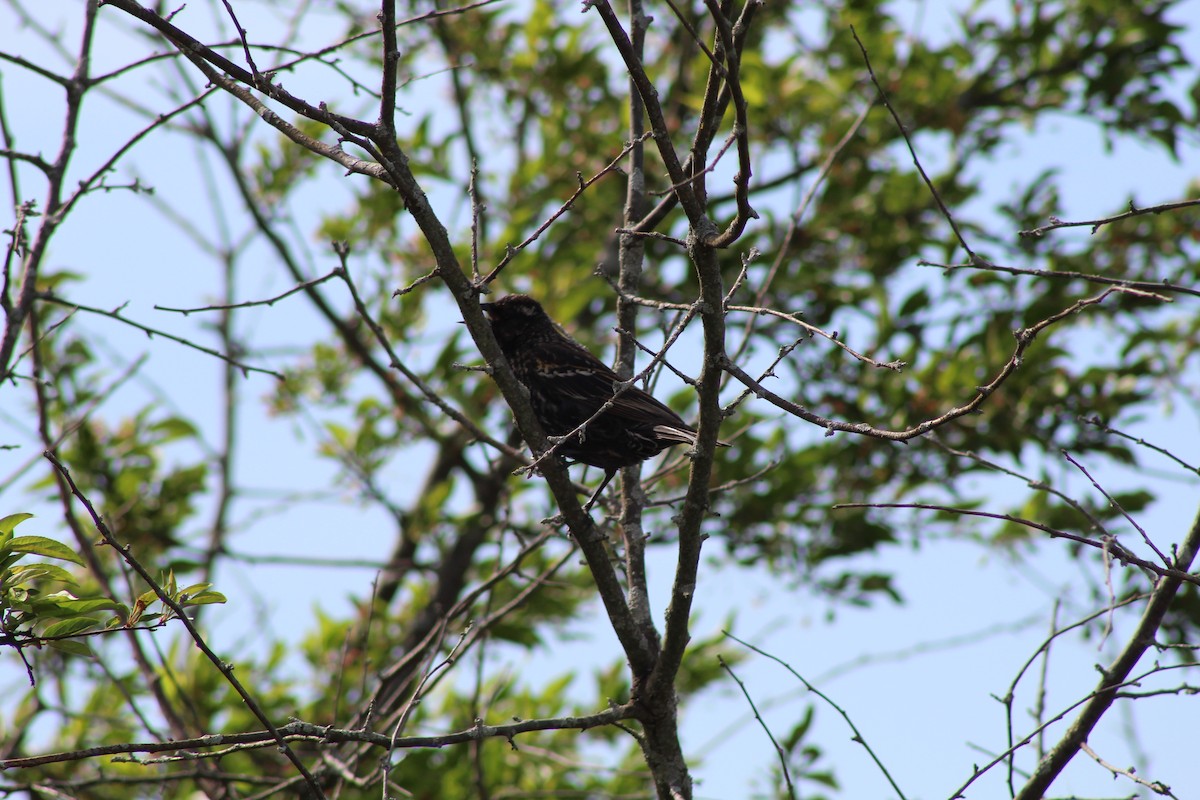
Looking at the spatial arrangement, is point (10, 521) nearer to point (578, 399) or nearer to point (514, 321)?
point (578, 399)

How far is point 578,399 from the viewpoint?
4605 mm

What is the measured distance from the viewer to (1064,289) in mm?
6691

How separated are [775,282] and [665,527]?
81.8 inches

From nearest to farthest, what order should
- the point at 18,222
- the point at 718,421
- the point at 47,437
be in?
1. the point at 718,421
2. the point at 18,222
3. the point at 47,437

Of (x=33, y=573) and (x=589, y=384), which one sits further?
(x=589, y=384)

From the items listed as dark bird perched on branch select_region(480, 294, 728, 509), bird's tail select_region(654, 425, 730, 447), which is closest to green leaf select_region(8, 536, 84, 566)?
dark bird perched on branch select_region(480, 294, 728, 509)

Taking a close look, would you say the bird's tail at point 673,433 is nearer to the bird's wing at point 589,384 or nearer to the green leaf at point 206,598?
the bird's wing at point 589,384

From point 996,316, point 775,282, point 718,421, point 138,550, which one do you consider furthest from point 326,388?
point 718,421

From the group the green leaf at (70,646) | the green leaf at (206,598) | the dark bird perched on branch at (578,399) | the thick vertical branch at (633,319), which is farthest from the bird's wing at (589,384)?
the green leaf at (70,646)

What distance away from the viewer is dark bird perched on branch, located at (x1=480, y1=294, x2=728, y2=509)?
4.27 meters

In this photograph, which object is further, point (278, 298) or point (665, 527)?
point (665, 527)

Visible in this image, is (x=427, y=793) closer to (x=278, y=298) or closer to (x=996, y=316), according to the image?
(x=278, y=298)

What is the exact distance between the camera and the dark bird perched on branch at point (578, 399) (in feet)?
14.0

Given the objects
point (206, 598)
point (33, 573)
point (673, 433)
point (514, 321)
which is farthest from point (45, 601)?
point (514, 321)
